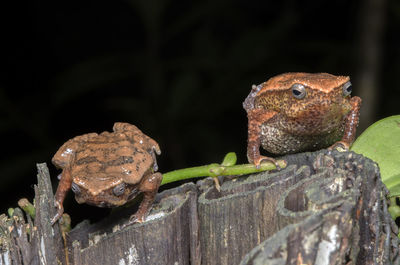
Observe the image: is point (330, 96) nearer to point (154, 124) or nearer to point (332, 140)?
point (332, 140)

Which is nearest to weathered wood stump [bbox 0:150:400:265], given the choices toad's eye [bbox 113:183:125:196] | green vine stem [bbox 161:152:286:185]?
green vine stem [bbox 161:152:286:185]

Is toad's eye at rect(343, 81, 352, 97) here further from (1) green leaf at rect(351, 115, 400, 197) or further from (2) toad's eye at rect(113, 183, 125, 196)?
(2) toad's eye at rect(113, 183, 125, 196)

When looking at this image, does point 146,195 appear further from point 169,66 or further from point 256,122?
point 169,66

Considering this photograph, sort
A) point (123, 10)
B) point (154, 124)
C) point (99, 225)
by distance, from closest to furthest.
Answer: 1. point (99, 225)
2. point (154, 124)
3. point (123, 10)

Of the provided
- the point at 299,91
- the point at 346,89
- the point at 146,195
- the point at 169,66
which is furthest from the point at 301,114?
the point at 169,66

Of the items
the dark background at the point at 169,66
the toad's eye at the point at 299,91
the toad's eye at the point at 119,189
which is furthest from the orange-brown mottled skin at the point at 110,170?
the dark background at the point at 169,66

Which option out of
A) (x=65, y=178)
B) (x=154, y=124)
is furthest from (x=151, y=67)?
(x=65, y=178)

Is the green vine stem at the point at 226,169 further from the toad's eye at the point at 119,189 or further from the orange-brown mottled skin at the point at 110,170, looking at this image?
the toad's eye at the point at 119,189
